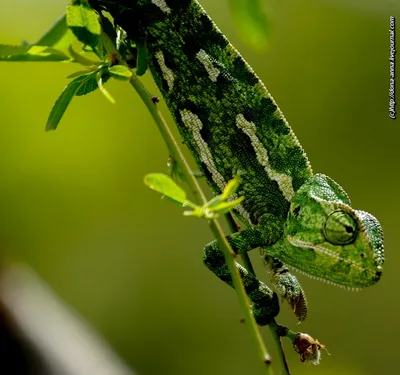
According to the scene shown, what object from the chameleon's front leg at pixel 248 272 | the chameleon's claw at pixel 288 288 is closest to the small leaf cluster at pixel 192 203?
the chameleon's front leg at pixel 248 272

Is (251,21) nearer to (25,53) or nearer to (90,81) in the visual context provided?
(25,53)

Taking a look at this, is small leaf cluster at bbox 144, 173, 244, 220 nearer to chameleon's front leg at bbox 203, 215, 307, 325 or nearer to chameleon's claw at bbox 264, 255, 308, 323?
chameleon's front leg at bbox 203, 215, 307, 325

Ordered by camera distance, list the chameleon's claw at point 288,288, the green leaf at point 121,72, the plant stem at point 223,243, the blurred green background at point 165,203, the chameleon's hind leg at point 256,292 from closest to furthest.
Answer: the plant stem at point 223,243, the green leaf at point 121,72, the chameleon's hind leg at point 256,292, the chameleon's claw at point 288,288, the blurred green background at point 165,203

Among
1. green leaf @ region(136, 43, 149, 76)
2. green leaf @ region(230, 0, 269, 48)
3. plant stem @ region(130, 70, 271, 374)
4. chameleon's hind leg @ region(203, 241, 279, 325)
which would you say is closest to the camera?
green leaf @ region(230, 0, 269, 48)

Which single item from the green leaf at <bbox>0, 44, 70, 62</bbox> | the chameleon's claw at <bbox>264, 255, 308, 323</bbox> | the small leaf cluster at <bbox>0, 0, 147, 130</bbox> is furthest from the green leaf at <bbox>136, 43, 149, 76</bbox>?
the chameleon's claw at <bbox>264, 255, 308, 323</bbox>

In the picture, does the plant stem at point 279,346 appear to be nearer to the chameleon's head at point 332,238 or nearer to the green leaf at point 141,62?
the chameleon's head at point 332,238

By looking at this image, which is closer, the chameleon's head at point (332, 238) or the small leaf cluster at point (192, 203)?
the small leaf cluster at point (192, 203)

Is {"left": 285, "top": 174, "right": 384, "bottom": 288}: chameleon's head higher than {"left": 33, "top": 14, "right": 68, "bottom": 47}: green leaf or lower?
lower
